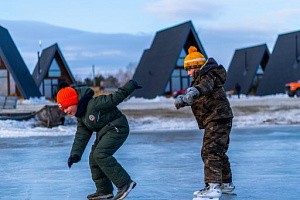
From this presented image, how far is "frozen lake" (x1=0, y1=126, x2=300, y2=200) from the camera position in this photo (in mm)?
5914

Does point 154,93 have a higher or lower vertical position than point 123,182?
lower

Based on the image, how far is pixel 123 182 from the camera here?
213 inches

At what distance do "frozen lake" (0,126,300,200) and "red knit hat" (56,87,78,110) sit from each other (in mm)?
1104

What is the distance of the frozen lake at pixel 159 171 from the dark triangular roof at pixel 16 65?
26578 mm

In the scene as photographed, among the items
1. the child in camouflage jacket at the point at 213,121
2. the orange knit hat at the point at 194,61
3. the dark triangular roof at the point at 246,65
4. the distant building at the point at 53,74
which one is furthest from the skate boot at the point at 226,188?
the dark triangular roof at the point at 246,65

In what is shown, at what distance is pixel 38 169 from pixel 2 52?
30635mm

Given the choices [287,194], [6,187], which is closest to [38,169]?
[6,187]

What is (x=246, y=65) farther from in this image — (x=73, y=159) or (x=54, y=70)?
(x=73, y=159)

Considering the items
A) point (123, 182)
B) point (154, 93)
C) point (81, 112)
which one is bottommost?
point (154, 93)

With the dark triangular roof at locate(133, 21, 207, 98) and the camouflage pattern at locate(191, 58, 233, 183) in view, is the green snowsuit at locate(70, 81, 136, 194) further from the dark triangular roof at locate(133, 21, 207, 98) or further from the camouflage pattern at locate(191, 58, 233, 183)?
the dark triangular roof at locate(133, 21, 207, 98)

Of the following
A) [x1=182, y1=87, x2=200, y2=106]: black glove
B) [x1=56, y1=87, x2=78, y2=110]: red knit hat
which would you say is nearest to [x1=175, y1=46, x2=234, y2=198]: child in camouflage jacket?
[x1=182, y1=87, x2=200, y2=106]: black glove

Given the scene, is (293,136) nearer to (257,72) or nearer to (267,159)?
(267,159)

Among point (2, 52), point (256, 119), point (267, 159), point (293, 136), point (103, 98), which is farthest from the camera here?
point (2, 52)

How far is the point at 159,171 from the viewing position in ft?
24.9
